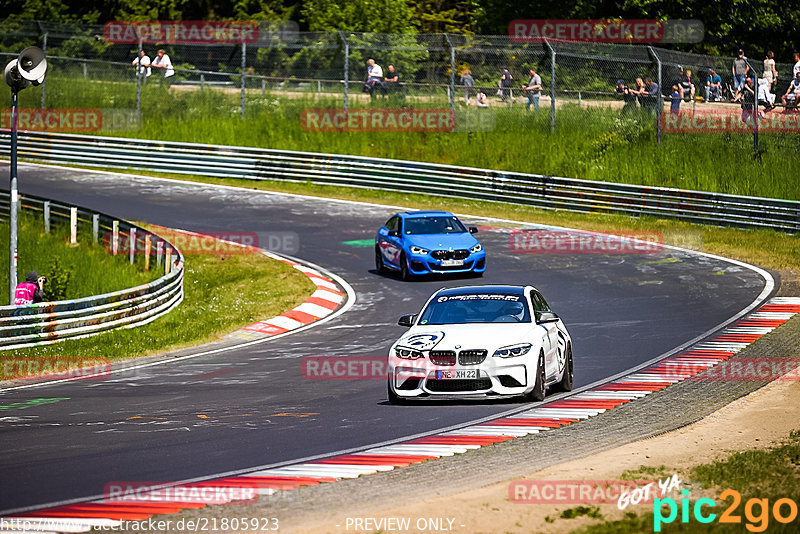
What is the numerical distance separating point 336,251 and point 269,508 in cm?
1921

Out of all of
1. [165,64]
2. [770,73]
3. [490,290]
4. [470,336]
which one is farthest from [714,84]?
[470,336]

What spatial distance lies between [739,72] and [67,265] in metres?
17.8

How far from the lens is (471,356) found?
13.0 m

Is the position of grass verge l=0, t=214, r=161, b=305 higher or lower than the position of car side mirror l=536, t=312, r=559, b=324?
lower

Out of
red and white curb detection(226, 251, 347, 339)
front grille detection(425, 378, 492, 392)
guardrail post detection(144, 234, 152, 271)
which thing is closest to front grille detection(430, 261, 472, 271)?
red and white curb detection(226, 251, 347, 339)

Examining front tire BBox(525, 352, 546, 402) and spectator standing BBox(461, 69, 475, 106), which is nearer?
front tire BBox(525, 352, 546, 402)

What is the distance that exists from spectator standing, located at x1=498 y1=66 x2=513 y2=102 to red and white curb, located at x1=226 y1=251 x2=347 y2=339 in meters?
12.3

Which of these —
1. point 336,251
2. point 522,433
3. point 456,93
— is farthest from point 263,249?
point 522,433

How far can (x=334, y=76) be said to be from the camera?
37.9 m

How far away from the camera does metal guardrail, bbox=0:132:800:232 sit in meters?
Answer: 30.1

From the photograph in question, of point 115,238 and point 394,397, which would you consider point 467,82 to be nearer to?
point 115,238

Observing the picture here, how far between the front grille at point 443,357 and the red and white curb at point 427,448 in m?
0.79

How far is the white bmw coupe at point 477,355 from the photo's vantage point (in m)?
13.0

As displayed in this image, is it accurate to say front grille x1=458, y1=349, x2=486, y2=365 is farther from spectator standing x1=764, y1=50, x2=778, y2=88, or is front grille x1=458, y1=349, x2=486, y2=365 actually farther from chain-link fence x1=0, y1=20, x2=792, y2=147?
spectator standing x1=764, y1=50, x2=778, y2=88
